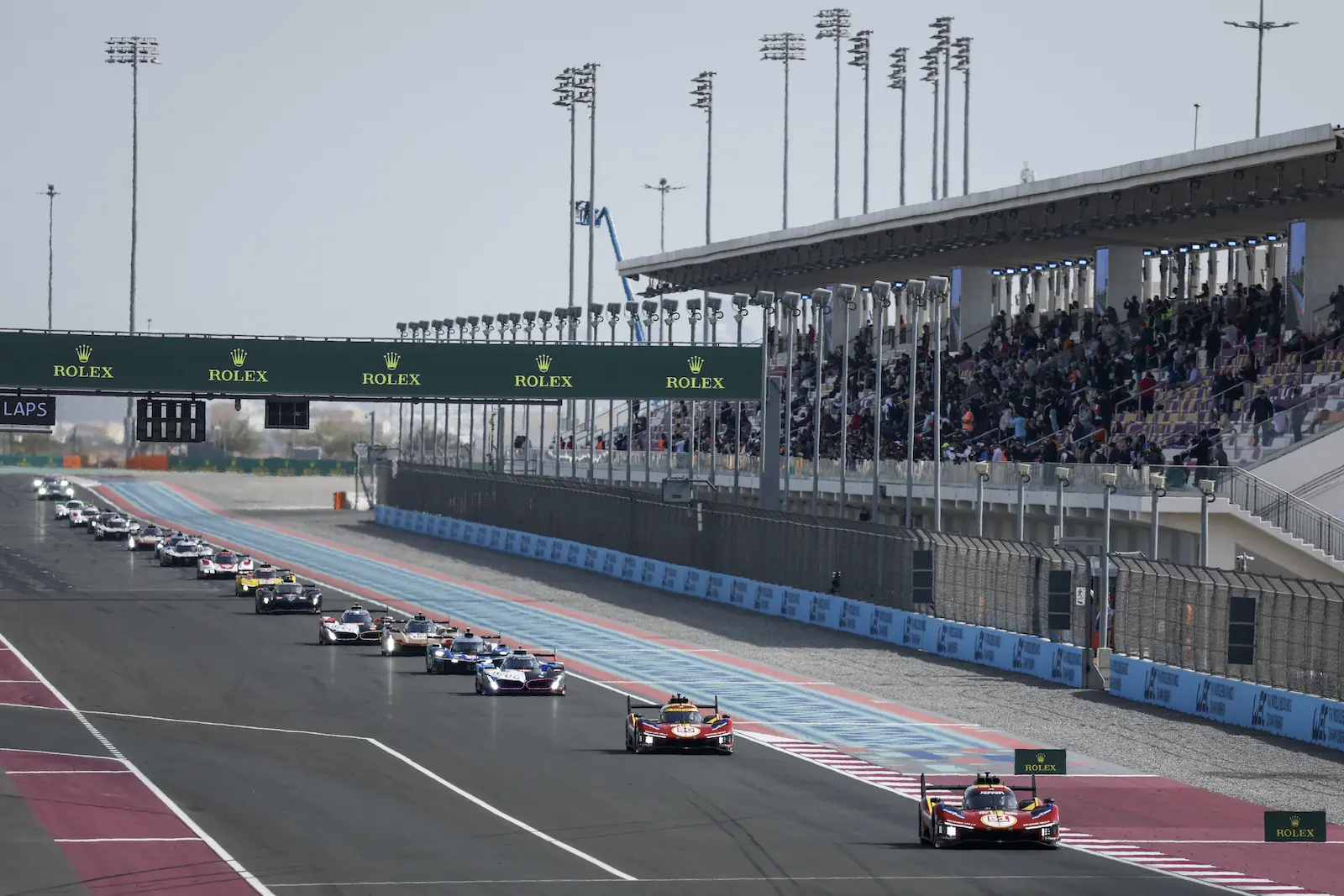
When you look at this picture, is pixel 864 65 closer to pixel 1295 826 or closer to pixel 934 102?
pixel 934 102

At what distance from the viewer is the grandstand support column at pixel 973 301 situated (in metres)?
87.2

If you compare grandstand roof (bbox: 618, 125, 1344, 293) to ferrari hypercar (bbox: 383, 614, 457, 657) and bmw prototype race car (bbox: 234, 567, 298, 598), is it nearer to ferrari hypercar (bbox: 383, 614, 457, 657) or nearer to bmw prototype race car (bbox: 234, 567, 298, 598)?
ferrari hypercar (bbox: 383, 614, 457, 657)

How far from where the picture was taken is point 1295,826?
2530 cm

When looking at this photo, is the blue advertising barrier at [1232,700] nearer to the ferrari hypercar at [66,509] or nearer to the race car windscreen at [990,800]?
the race car windscreen at [990,800]

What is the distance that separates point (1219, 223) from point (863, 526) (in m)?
21.6

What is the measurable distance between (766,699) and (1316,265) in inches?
1136

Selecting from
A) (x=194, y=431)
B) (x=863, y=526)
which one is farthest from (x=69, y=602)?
(x=863, y=526)

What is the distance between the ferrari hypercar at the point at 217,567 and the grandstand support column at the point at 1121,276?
32320mm

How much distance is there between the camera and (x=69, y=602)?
65875 mm

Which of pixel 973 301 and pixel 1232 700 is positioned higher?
pixel 973 301

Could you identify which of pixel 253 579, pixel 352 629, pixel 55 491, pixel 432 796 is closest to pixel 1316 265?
pixel 352 629

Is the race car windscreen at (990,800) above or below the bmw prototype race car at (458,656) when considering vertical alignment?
above

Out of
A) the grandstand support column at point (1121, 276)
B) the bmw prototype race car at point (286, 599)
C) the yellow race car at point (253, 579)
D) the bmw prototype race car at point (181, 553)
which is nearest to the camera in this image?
the bmw prototype race car at point (286, 599)

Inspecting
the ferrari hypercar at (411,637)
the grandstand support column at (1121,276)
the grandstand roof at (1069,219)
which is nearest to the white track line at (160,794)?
the ferrari hypercar at (411,637)
